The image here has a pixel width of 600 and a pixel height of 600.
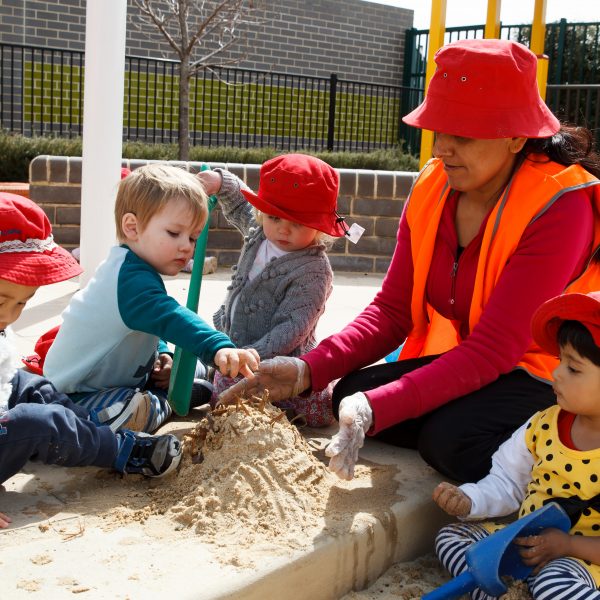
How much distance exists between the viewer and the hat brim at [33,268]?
2.23 m

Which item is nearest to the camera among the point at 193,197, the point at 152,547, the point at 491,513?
the point at 152,547

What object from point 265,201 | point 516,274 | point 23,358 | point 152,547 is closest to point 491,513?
point 516,274

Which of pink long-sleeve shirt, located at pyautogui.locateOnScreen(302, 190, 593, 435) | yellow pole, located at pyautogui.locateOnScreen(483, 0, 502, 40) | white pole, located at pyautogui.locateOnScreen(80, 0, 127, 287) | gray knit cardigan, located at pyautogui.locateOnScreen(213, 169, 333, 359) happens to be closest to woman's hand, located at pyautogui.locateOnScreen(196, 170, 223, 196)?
gray knit cardigan, located at pyautogui.locateOnScreen(213, 169, 333, 359)

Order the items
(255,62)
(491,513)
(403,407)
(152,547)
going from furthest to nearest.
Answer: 1. (255,62)
2. (403,407)
3. (491,513)
4. (152,547)

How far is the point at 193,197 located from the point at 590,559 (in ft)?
5.06

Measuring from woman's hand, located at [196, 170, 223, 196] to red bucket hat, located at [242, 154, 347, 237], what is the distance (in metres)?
0.27

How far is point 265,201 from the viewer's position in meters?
3.12

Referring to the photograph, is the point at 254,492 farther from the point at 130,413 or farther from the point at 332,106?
the point at 332,106

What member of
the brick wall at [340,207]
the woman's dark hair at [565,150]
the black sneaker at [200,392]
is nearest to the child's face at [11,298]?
the black sneaker at [200,392]

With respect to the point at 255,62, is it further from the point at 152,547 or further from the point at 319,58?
the point at 152,547

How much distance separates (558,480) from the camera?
2148 millimetres

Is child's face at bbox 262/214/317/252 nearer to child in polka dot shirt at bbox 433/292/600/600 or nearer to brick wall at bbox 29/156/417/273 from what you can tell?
child in polka dot shirt at bbox 433/292/600/600

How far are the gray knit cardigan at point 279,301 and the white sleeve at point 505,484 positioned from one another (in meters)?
0.95

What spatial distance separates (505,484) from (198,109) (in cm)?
1308
